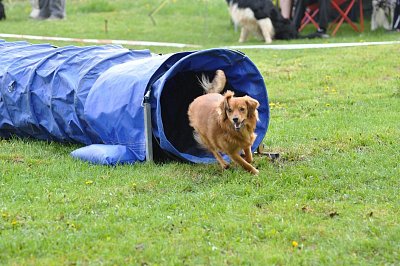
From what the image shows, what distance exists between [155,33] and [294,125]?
31.8 feet

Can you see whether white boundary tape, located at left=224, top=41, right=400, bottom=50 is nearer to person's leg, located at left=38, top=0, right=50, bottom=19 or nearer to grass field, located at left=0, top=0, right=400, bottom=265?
grass field, located at left=0, top=0, right=400, bottom=265

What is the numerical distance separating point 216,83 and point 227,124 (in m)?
1.00

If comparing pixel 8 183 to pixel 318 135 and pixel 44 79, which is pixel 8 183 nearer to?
pixel 44 79

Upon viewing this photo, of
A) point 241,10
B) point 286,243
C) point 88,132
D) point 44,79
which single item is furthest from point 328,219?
point 241,10

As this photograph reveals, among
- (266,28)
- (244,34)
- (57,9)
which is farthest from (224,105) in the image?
(57,9)

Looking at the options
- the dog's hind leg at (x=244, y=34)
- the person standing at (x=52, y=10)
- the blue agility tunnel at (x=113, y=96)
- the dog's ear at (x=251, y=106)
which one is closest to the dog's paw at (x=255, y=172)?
the dog's ear at (x=251, y=106)

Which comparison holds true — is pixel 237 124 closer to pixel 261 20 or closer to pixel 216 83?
pixel 216 83

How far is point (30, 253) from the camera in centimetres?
472

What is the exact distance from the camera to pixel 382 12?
16.6m

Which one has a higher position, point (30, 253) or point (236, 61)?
point (236, 61)

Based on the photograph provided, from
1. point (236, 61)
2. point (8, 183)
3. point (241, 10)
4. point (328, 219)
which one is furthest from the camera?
point (241, 10)

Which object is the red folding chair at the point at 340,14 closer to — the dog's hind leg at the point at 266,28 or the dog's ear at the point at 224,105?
the dog's hind leg at the point at 266,28

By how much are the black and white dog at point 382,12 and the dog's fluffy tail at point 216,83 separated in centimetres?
979

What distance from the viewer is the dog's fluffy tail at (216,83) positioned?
292 inches
